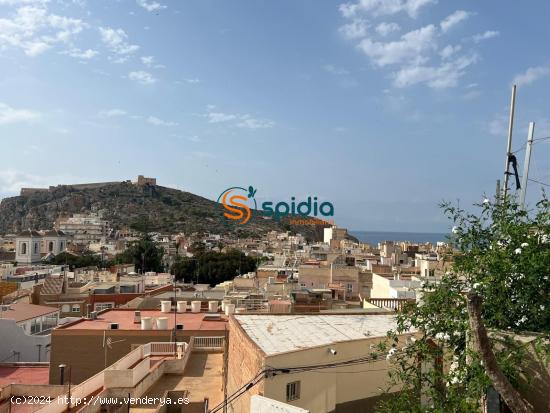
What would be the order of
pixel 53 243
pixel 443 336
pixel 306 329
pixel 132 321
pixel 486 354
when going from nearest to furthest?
pixel 486 354 < pixel 443 336 < pixel 306 329 < pixel 132 321 < pixel 53 243

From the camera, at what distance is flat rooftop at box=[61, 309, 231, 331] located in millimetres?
18016

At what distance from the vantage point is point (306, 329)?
408 inches

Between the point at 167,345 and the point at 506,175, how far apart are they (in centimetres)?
1080

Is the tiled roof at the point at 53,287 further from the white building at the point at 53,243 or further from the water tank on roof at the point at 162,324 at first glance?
the white building at the point at 53,243

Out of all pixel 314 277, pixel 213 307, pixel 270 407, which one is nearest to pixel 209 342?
pixel 213 307

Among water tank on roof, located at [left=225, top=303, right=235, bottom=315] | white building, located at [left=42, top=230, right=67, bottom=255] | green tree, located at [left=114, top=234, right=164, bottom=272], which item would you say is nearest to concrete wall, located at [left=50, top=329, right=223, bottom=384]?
water tank on roof, located at [left=225, top=303, right=235, bottom=315]

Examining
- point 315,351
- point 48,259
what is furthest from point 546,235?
point 48,259

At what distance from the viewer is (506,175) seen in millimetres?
10680

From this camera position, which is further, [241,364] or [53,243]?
[53,243]

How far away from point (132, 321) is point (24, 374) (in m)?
3.90

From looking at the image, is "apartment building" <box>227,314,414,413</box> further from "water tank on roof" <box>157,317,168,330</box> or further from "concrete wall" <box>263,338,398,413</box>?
"water tank on roof" <box>157,317,168,330</box>

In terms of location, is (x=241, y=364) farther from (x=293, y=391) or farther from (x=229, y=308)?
(x=229, y=308)

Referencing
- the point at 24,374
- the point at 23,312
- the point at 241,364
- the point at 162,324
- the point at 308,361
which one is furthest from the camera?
the point at 23,312

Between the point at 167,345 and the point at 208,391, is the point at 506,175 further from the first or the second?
the point at 167,345
